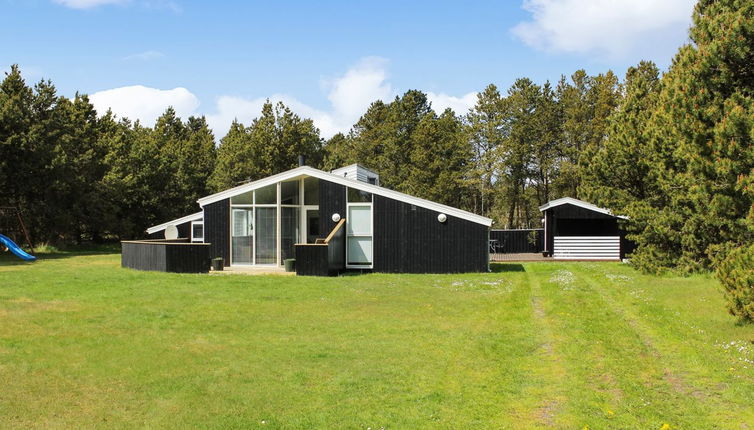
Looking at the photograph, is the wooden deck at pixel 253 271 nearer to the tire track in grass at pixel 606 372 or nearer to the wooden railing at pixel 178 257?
the wooden railing at pixel 178 257

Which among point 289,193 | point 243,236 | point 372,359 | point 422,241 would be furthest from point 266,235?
point 372,359

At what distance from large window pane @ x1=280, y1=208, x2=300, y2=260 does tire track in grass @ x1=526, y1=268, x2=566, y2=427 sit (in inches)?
457

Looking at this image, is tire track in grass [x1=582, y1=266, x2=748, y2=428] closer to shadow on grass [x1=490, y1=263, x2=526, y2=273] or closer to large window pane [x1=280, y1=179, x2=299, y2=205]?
shadow on grass [x1=490, y1=263, x2=526, y2=273]

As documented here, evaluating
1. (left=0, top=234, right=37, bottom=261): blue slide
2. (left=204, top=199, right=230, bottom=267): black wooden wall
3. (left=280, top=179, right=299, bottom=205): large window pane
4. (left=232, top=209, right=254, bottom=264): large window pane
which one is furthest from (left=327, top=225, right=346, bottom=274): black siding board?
(left=0, top=234, right=37, bottom=261): blue slide

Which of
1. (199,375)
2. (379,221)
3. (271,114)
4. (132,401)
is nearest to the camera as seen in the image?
(132,401)

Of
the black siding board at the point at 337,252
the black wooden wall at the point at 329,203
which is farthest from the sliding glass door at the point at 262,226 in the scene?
the black siding board at the point at 337,252

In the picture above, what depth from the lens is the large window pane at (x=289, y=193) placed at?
2190cm

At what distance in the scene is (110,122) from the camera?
45.9 meters

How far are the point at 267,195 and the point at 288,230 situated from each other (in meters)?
1.53

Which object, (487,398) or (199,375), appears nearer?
(487,398)

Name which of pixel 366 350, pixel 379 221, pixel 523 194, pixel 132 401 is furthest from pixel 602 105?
pixel 132 401

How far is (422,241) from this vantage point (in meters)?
20.3

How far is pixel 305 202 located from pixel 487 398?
16781 millimetres

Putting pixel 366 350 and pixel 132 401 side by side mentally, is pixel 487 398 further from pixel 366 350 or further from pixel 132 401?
pixel 132 401
